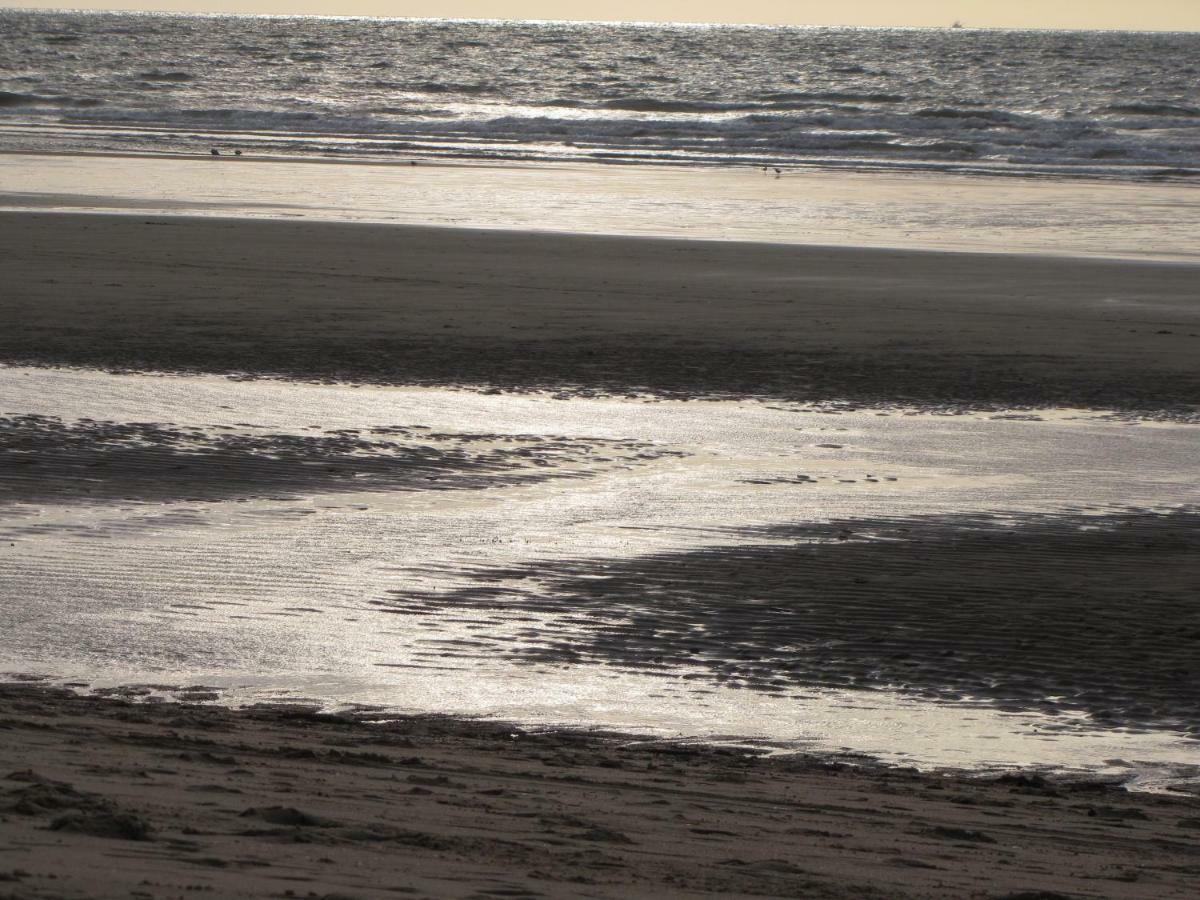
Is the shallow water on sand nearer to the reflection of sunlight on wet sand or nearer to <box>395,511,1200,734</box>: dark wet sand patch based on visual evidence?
<box>395,511,1200,734</box>: dark wet sand patch

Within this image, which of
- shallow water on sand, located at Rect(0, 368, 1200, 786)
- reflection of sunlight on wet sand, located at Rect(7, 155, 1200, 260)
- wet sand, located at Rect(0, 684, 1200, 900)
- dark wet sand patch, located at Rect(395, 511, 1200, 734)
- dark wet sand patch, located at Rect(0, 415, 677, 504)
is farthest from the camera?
reflection of sunlight on wet sand, located at Rect(7, 155, 1200, 260)

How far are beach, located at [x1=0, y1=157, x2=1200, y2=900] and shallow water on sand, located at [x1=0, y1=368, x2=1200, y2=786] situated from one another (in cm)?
3

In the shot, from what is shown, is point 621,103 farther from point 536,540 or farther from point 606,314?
point 536,540

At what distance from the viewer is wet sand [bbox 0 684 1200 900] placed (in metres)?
3.48

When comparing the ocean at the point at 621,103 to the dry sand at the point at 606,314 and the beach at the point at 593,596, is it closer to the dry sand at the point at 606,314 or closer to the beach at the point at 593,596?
the dry sand at the point at 606,314

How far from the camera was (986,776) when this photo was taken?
500cm

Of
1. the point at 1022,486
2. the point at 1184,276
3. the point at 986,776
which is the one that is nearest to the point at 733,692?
the point at 986,776

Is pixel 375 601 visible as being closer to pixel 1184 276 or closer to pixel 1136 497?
pixel 1136 497

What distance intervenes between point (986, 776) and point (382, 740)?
1.70 m

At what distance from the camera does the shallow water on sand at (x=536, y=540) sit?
18.5ft

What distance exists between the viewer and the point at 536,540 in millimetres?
7727

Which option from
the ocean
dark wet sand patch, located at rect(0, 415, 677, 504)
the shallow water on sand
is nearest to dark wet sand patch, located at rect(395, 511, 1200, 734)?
the shallow water on sand

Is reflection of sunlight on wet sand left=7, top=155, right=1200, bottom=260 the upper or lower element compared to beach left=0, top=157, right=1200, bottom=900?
upper

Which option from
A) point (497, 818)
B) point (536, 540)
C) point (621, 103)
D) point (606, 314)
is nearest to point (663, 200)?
point (606, 314)
